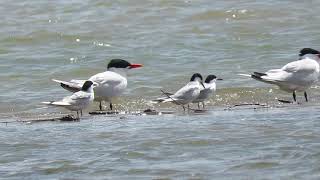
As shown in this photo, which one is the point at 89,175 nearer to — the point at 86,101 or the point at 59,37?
→ the point at 86,101

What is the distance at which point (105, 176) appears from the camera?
732 cm

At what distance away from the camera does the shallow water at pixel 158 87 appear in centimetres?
768

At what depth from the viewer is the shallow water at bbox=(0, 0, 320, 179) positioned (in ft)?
25.2

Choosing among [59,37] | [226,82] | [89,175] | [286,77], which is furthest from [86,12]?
[89,175]

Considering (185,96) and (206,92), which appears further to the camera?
(206,92)

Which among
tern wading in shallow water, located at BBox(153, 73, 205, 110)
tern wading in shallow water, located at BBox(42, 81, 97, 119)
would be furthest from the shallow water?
tern wading in shallow water, located at BBox(153, 73, 205, 110)

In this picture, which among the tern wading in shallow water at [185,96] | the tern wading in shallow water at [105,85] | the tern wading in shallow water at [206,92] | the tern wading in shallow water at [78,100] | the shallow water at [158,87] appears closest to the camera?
the shallow water at [158,87]

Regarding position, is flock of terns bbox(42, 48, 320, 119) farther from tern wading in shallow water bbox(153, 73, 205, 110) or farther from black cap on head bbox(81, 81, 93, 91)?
black cap on head bbox(81, 81, 93, 91)

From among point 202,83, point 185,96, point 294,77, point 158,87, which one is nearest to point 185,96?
point 185,96

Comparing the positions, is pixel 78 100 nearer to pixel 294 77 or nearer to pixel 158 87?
pixel 294 77

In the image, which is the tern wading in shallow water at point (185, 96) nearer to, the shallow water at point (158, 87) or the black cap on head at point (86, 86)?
the shallow water at point (158, 87)

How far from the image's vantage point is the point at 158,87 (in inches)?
533

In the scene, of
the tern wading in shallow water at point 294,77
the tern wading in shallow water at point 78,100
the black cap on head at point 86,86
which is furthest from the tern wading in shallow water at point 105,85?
the tern wading in shallow water at point 294,77

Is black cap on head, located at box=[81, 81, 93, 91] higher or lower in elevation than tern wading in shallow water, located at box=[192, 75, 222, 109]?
higher
